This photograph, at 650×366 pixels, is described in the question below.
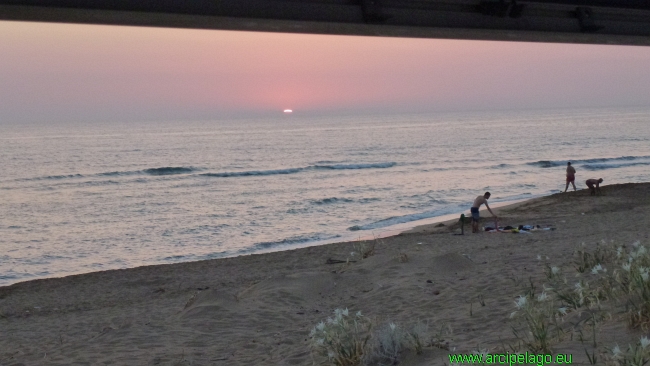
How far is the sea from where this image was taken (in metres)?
18.9

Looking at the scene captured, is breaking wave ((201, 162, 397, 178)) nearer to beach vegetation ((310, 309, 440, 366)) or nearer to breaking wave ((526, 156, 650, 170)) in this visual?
breaking wave ((526, 156, 650, 170))

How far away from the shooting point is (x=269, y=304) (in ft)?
25.3

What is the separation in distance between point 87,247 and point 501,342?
55.2 feet

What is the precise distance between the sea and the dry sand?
4.41 m

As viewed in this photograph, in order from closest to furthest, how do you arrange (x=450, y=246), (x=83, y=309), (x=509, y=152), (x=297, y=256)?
(x=83, y=309), (x=450, y=246), (x=297, y=256), (x=509, y=152)

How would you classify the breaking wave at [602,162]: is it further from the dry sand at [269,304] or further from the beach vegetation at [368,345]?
the beach vegetation at [368,345]

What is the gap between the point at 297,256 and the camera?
14531 millimetres

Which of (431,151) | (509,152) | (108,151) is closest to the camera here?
(509,152)

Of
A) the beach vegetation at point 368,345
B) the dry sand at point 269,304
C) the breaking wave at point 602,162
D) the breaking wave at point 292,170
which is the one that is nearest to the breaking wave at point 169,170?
the breaking wave at point 292,170

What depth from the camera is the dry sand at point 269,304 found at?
5562mm

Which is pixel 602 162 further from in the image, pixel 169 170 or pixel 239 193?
pixel 169 170

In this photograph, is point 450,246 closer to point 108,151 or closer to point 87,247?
point 87,247

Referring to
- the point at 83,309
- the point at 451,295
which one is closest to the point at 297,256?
the point at 83,309

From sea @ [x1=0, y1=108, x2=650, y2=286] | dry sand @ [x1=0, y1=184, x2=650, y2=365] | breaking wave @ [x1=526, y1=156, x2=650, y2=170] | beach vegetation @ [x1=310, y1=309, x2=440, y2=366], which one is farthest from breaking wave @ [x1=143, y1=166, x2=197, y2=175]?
beach vegetation @ [x1=310, y1=309, x2=440, y2=366]
